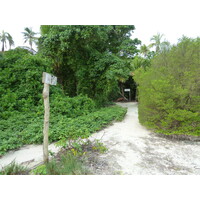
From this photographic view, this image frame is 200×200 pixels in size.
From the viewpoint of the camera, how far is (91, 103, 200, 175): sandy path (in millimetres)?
2324

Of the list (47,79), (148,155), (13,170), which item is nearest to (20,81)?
(47,79)

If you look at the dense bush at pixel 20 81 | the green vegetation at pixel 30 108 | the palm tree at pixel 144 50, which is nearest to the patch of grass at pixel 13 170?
the green vegetation at pixel 30 108

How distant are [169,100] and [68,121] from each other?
12.2 feet

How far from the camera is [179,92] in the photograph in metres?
3.38

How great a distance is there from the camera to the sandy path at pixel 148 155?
91.5 inches

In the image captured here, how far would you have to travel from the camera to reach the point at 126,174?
2189 millimetres

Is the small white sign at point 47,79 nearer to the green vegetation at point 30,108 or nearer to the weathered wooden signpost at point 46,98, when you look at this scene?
the weathered wooden signpost at point 46,98

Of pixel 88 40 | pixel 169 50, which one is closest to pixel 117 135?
pixel 169 50

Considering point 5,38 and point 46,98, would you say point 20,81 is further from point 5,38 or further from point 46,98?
point 5,38

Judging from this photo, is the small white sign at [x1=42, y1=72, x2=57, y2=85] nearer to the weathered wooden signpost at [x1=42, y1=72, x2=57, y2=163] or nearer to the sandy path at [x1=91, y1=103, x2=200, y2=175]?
the weathered wooden signpost at [x1=42, y1=72, x2=57, y2=163]

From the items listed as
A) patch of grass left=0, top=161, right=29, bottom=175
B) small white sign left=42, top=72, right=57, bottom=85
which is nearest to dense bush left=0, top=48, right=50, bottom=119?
patch of grass left=0, top=161, right=29, bottom=175

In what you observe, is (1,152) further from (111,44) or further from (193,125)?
(111,44)

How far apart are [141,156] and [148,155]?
20 centimetres

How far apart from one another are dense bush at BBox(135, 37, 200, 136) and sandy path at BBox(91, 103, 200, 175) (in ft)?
1.68
